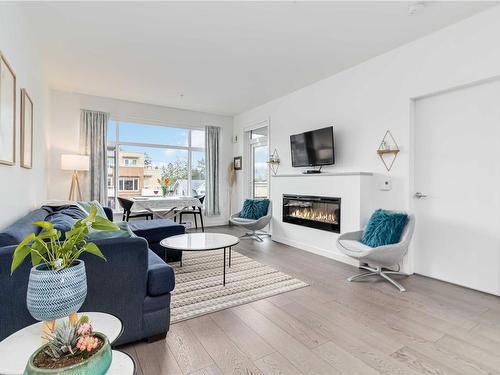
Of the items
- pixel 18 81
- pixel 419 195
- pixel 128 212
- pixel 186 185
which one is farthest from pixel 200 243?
pixel 186 185

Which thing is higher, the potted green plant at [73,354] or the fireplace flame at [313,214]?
the fireplace flame at [313,214]

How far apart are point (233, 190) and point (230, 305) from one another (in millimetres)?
4659

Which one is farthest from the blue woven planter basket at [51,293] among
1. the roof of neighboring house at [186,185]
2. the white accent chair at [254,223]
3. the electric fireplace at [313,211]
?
the roof of neighboring house at [186,185]

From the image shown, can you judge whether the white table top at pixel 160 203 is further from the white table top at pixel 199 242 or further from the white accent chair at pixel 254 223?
the white table top at pixel 199 242

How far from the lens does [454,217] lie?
3020 millimetres

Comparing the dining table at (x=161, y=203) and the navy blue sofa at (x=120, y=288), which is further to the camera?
the dining table at (x=161, y=203)

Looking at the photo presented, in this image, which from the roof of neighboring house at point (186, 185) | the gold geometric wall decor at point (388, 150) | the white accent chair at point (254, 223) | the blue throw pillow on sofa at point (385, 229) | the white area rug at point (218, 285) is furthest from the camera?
the roof of neighboring house at point (186, 185)

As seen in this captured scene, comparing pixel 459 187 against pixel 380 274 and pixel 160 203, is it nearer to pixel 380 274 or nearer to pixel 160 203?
pixel 380 274

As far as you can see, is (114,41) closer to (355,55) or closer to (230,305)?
(355,55)

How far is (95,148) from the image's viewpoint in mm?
5383

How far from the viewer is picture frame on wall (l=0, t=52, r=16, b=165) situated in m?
1.93

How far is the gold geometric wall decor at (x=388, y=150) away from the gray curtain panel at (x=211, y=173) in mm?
4022

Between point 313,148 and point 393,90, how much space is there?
1403 millimetres

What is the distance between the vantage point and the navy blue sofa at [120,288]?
150cm
